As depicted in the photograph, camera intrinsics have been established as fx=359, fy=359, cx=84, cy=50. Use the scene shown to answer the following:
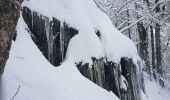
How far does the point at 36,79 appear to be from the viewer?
5.48 metres

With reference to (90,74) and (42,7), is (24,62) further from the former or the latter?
(90,74)

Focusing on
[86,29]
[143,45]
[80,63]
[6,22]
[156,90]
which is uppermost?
[6,22]

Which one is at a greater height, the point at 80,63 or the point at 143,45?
the point at 80,63

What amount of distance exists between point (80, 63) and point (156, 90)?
11.1 m

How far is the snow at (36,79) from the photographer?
4844 millimetres

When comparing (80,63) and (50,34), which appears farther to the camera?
(80,63)

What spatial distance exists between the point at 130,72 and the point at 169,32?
13.7 metres

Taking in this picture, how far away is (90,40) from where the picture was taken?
28.1ft

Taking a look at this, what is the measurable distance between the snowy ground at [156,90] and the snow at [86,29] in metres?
6.83

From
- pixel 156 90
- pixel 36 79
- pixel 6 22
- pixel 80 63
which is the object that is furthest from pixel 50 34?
pixel 156 90

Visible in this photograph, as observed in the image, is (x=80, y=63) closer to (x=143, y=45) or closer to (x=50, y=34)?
(x=50, y=34)

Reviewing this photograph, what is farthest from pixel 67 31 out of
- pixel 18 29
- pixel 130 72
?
pixel 130 72

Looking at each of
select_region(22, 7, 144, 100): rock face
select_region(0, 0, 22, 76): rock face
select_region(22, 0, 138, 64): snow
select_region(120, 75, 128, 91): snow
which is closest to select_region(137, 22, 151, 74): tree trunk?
select_region(22, 7, 144, 100): rock face

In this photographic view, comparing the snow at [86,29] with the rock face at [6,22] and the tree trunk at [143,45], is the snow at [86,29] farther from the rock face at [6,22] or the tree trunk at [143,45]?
the tree trunk at [143,45]
